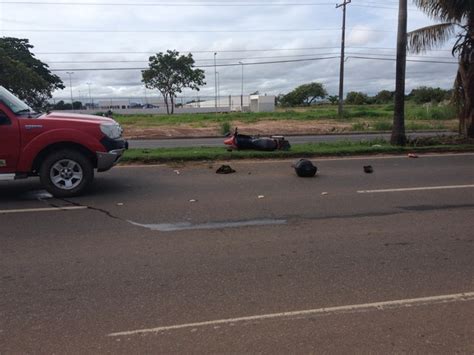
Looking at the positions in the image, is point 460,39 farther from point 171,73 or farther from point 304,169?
point 171,73

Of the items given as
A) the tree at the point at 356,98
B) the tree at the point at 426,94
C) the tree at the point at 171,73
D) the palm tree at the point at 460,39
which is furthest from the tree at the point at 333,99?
the palm tree at the point at 460,39

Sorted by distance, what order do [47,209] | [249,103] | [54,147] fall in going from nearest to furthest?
1. [47,209]
2. [54,147]
3. [249,103]

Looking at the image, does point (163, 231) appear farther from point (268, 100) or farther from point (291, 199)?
point (268, 100)

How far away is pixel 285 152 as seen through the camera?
13578 millimetres

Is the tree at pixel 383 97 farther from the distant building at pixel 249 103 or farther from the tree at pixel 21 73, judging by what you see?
the tree at pixel 21 73

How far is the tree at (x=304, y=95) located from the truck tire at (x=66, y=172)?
111 m

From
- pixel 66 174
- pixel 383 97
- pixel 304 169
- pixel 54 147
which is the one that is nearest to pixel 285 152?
pixel 304 169

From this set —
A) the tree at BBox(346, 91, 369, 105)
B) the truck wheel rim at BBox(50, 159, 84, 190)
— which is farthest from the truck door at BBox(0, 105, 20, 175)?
the tree at BBox(346, 91, 369, 105)

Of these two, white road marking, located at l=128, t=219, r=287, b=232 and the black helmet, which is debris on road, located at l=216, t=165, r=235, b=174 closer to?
the black helmet

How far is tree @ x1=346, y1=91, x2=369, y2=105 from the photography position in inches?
4178

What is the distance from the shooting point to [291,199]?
841 cm

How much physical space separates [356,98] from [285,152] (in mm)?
98176

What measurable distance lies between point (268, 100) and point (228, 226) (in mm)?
72644

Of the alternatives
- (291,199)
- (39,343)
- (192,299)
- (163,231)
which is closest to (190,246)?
(163,231)
